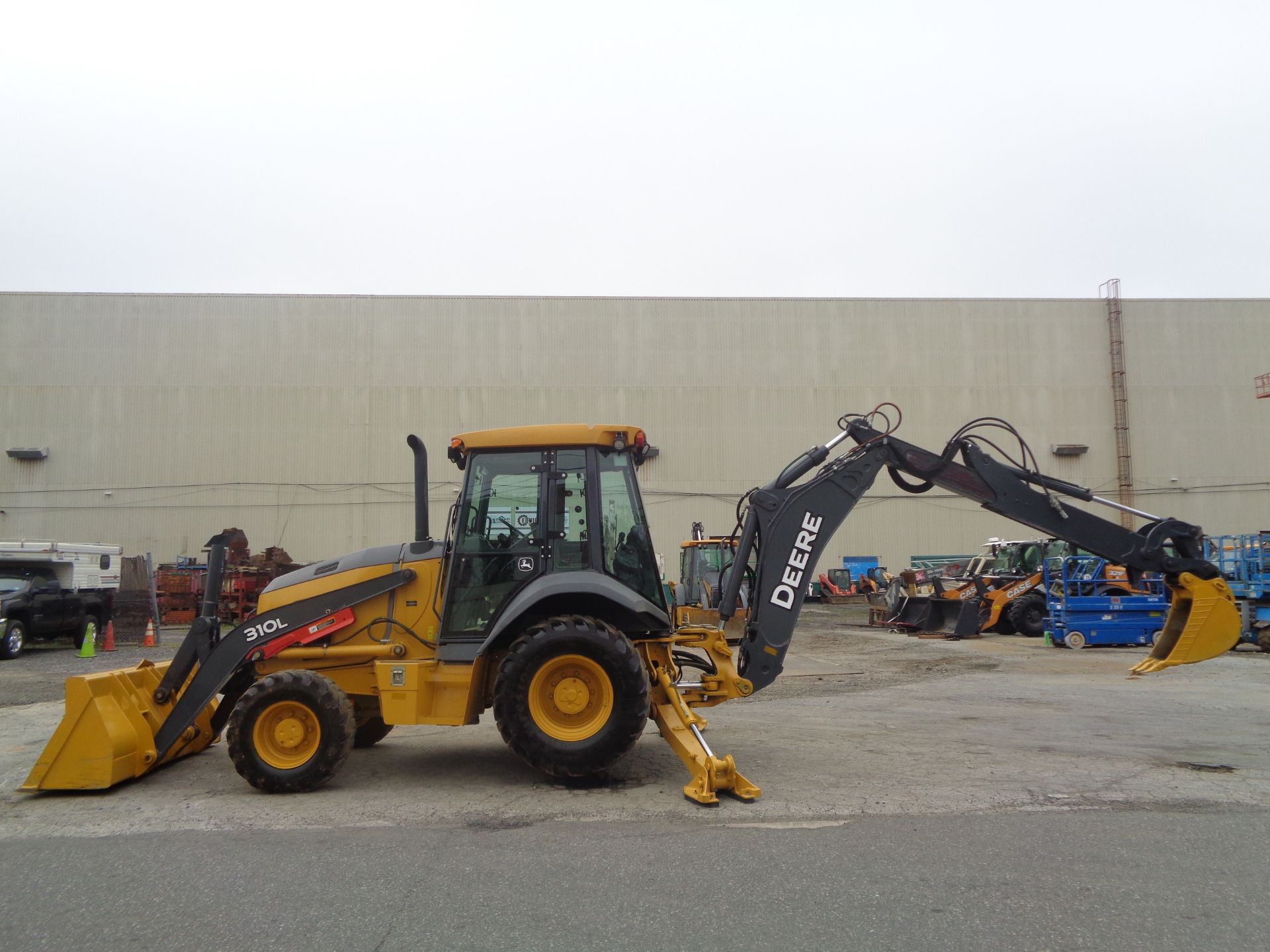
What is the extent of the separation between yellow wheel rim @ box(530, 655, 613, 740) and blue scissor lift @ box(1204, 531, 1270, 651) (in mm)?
15352

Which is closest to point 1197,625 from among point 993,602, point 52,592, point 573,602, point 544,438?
point 573,602

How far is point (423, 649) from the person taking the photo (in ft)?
23.4

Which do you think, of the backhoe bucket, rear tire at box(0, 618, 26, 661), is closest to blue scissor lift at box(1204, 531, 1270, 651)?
the backhoe bucket

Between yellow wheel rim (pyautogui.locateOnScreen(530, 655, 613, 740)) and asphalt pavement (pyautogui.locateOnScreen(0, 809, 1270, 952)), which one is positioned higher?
yellow wheel rim (pyautogui.locateOnScreen(530, 655, 613, 740))

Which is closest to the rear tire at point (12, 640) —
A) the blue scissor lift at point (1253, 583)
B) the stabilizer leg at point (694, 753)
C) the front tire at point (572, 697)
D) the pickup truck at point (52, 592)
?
the pickup truck at point (52, 592)

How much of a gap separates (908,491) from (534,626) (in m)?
3.33

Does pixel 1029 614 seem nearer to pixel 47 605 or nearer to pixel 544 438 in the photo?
pixel 544 438

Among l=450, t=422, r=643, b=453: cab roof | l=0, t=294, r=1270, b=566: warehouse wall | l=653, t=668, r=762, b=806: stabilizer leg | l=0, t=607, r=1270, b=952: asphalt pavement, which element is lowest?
l=0, t=607, r=1270, b=952: asphalt pavement

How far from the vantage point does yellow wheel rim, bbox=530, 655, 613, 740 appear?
262 inches

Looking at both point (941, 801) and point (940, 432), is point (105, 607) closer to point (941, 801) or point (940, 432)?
point (941, 801)

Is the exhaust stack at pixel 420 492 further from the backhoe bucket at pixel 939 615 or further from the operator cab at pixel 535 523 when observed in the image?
the backhoe bucket at pixel 939 615

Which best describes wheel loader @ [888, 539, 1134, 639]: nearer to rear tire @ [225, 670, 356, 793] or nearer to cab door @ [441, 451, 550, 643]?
cab door @ [441, 451, 550, 643]

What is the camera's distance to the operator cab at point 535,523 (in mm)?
7020

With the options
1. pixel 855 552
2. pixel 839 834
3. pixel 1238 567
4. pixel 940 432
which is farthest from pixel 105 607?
pixel 940 432
